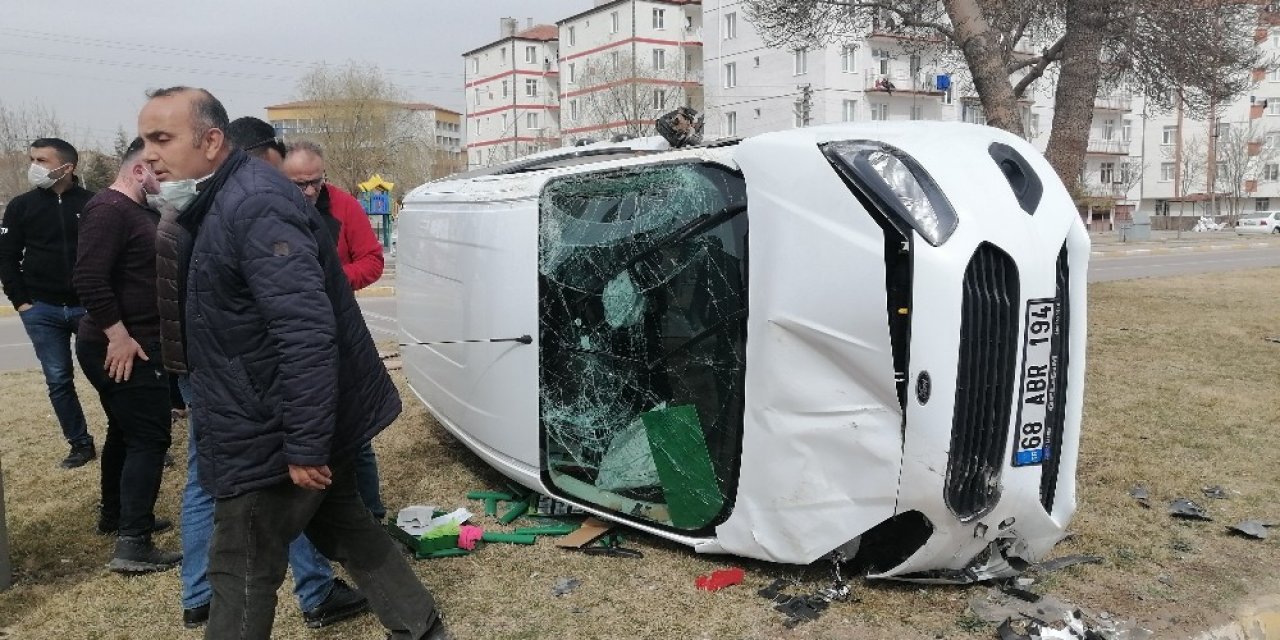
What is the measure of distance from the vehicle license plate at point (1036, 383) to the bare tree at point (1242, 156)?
208 feet

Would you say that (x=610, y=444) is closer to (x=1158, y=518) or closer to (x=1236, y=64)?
(x=1158, y=518)

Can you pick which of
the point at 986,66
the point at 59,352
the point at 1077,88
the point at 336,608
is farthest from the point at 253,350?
the point at 1077,88

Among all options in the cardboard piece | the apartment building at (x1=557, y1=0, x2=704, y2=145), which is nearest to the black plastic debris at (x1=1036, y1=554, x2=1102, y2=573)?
the cardboard piece

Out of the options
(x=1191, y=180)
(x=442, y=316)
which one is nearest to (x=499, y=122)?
(x=1191, y=180)

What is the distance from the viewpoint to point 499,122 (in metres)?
73.9

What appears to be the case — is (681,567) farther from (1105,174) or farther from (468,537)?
(1105,174)

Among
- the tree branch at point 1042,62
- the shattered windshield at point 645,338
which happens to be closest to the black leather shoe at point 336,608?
the shattered windshield at point 645,338

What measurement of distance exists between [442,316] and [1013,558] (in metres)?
2.96

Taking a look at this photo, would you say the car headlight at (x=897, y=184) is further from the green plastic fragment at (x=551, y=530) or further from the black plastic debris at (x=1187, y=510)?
the black plastic debris at (x=1187, y=510)

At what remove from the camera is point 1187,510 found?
4.12 meters

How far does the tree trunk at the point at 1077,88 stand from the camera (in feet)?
33.9

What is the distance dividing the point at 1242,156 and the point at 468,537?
2721 inches

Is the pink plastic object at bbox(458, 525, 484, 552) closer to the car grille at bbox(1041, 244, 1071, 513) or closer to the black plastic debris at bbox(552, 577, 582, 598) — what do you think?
the black plastic debris at bbox(552, 577, 582, 598)

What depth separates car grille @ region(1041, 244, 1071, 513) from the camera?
9.94 feet
